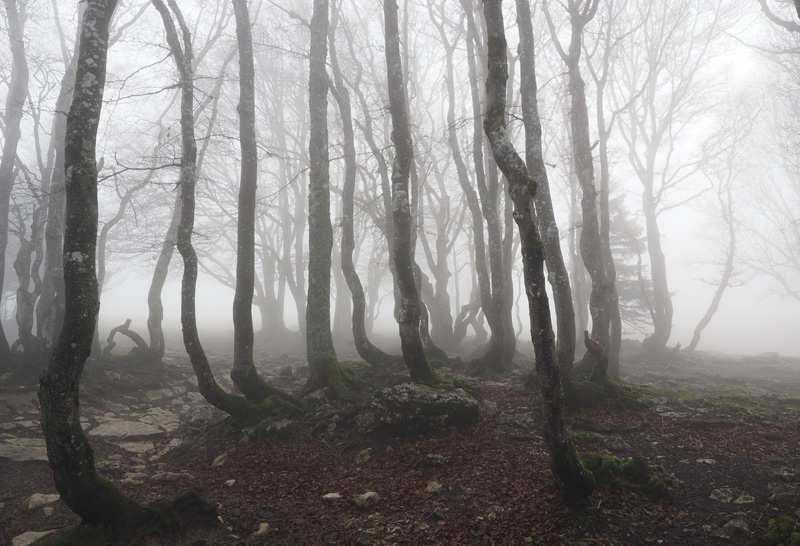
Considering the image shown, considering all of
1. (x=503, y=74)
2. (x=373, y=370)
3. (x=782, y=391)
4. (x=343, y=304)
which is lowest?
(x=782, y=391)

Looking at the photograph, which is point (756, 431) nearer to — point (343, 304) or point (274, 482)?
point (274, 482)

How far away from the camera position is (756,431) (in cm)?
630

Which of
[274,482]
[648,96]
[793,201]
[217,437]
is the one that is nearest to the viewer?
[274,482]

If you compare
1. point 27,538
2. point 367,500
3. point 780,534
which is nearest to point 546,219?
point 780,534

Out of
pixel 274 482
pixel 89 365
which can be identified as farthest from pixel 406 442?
pixel 89 365

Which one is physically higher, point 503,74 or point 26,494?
point 503,74

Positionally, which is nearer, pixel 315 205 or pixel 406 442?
pixel 406 442

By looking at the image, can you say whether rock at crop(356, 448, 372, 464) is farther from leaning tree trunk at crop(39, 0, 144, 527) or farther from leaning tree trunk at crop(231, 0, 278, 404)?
leaning tree trunk at crop(39, 0, 144, 527)

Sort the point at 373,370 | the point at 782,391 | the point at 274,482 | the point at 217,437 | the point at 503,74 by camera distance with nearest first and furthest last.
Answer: the point at 503,74
the point at 274,482
the point at 217,437
the point at 373,370
the point at 782,391

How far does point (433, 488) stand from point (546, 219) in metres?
5.39

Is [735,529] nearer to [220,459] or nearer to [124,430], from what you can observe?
[220,459]

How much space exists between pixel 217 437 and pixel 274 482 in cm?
200

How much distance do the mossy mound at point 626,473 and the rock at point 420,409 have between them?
2.12 metres

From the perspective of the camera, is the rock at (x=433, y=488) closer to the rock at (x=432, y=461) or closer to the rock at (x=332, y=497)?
the rock at (x=432, y=461)
